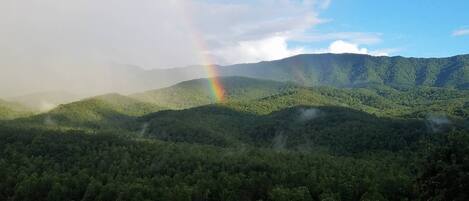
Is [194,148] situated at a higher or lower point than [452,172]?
lower

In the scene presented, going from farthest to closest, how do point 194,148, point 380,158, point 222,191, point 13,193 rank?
1. point 194,148
2. point 380,158
3. point 13,193
4. point 222,191

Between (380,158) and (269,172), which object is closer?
(269,172)

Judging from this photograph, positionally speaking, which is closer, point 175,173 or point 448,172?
point 448,172

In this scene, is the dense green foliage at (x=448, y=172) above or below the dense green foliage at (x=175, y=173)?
above

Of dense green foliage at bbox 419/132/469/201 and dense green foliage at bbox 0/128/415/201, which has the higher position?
dense green foliage at bbox 419/132/469/201

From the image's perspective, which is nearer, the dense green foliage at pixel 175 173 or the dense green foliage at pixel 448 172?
the dense green foliage at pixel 448 172

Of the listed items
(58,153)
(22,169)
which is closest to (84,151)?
(58,153)

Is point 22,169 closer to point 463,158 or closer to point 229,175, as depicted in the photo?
point 229,175

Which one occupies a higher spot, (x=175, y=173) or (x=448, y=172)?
(x=448, y=172)

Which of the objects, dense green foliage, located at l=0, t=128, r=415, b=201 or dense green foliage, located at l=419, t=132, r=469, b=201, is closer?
dense green foliage, located at l=419, t=132, r=469, b=201

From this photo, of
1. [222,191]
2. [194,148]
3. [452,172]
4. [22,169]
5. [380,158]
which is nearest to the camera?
[452,172]
